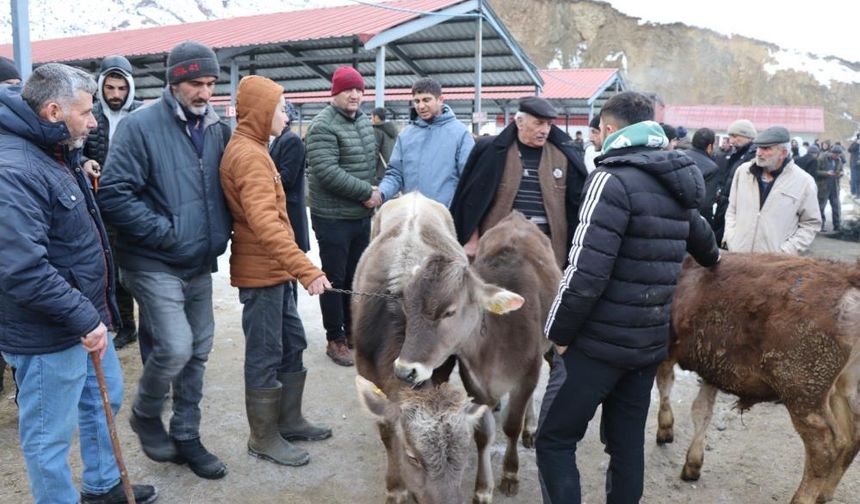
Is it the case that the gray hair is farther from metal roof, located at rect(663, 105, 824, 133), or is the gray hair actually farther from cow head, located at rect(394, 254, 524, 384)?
metal roof, located at rect(663, 105, 824, 133)

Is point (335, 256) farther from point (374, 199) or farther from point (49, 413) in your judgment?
point (49, 413)

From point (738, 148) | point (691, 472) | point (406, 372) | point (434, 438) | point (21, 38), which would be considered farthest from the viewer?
point (738, 148)

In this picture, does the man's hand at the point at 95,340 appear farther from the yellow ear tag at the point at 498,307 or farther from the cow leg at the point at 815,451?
the cow leg at the point at 815,451

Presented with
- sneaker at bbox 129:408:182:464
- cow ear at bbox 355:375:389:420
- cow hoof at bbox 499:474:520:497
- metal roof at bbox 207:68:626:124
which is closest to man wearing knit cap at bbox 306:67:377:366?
sneaker at bbox 129:408:182:464

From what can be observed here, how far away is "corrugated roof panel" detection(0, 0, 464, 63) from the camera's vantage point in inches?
462

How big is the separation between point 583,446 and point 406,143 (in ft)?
9.73

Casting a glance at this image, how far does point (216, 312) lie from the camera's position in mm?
7195

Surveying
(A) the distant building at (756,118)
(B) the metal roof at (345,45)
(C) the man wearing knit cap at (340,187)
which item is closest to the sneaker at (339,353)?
(C) the man wearing knit cap at (340,187)

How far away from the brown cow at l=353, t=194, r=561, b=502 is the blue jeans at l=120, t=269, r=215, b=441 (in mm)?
952

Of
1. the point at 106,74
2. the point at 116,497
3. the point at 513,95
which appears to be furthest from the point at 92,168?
the point at 513,95

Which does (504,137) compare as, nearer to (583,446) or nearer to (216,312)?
(583,446)

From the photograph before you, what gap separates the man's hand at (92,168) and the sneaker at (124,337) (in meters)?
1.88

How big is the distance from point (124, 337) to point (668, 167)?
5.16 metres

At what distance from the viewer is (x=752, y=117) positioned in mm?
46406
